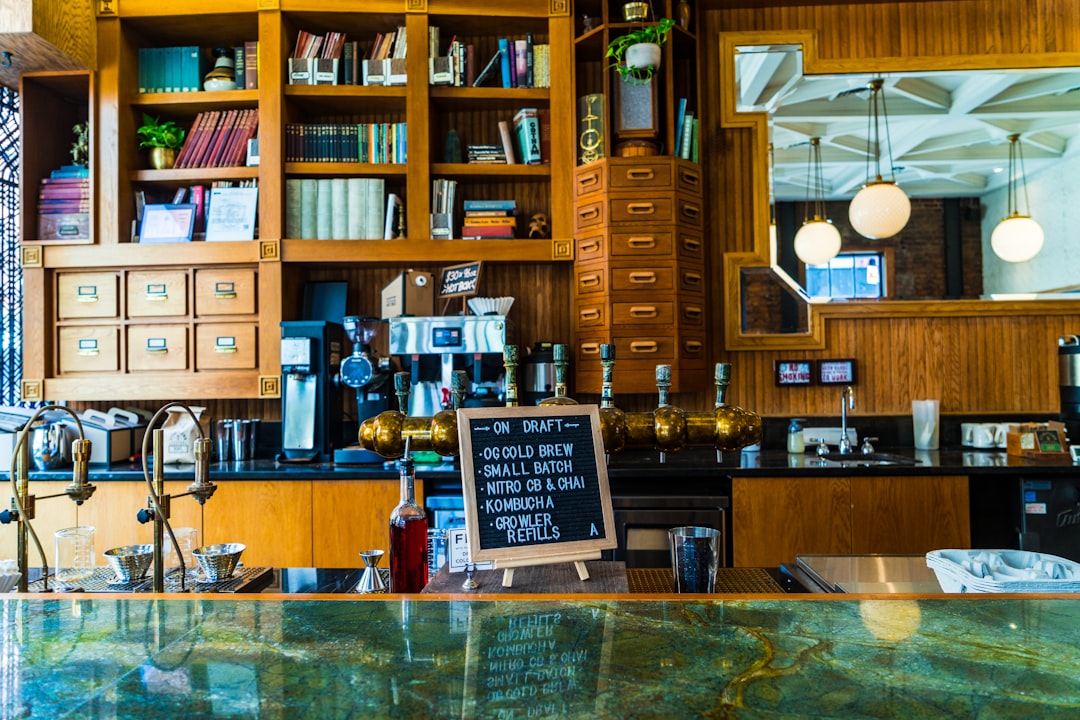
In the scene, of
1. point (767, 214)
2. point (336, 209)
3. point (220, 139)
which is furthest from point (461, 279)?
point (767, 214)

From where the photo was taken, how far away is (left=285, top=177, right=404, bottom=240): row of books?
12.5 ft

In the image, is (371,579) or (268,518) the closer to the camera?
(371,579)

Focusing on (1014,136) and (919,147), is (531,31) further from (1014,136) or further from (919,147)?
(1014,136)

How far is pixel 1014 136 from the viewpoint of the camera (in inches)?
159

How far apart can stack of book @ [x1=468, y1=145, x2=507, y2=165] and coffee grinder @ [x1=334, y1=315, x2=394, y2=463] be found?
104 cm

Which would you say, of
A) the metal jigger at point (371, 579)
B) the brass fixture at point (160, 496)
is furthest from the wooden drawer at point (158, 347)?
the metal jigger at point (371, 579)

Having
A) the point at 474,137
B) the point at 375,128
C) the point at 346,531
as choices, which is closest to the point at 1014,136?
the point at 474,137

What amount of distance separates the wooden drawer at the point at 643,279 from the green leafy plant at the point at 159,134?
238cm

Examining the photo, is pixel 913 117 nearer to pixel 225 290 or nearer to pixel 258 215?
pixel 258 215

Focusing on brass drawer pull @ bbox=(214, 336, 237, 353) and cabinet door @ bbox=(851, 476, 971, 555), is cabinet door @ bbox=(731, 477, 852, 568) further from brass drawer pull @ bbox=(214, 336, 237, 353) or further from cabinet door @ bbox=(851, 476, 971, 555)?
brass drawer pull @ bbox=(214, 336, 237, 353)

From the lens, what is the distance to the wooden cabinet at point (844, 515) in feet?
10.5

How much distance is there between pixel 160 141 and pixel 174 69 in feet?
1.30

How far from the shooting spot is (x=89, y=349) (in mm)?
3791

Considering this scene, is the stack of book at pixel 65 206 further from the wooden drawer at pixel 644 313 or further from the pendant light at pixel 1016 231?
the pendant light at pixel 1016 231
